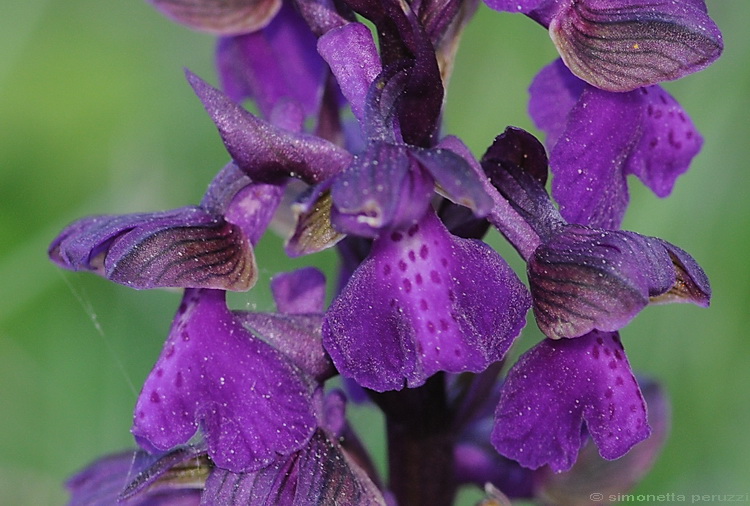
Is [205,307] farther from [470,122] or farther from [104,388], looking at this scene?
[470,122]

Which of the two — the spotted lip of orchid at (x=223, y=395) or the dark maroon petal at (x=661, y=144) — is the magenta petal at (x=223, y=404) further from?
the dark maroon petal at (x=661, y=144)

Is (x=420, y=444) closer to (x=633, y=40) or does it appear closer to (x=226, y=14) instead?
(x=633, y=40)

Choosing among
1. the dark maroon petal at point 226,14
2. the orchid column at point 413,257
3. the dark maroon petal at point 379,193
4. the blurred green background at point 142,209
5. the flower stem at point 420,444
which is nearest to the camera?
the dark maroon petal at point 379,193

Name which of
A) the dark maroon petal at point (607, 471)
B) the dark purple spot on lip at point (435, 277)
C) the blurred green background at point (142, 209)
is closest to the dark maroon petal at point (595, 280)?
the dark purple spot on lip at point (435, 277)

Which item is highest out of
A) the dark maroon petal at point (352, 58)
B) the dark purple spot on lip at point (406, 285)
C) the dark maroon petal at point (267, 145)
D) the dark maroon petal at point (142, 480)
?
the dark maroon petal at point (352, 58)

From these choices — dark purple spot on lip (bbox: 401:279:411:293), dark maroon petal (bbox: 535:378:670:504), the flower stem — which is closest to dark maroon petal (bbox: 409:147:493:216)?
dark purple spot on lip (bbox: 401:279:411:293)

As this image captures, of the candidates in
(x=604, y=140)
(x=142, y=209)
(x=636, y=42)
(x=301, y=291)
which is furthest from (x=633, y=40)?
(x=142, y=209)
